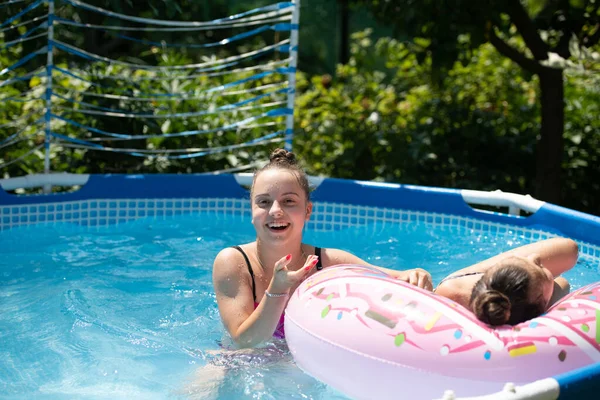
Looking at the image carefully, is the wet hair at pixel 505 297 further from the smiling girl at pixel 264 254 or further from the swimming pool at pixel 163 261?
the swimming pool at pixel 163 261

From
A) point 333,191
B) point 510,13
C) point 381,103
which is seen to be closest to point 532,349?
point 333,191

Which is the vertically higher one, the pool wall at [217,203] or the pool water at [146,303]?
the pool wall at [217,203]

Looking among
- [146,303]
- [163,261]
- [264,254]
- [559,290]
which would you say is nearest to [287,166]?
[264,254]

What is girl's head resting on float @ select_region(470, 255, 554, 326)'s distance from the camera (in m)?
2.71

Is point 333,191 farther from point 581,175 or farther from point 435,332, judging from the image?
point 435,332

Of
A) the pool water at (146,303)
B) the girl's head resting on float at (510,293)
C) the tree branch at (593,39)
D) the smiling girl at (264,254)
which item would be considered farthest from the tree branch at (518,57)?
the girl's head resting on float at (510,293)

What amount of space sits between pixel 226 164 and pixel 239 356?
4007mm

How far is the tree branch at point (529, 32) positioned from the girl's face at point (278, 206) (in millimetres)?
4026

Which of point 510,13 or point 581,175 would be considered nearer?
point 510,13

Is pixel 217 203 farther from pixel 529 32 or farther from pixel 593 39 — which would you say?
pixel 593 39

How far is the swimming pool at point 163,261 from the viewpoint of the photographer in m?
3.43

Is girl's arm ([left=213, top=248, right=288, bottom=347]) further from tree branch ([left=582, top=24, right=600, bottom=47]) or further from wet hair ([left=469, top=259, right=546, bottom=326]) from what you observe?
tree branch ([left=582, top=24, right=600, bottom=47])

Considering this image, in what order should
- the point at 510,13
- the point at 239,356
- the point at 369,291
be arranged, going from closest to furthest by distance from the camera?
the point at 369,291, the point at 239,356, the point at 510,13

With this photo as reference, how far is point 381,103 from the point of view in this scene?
8.63 meters
